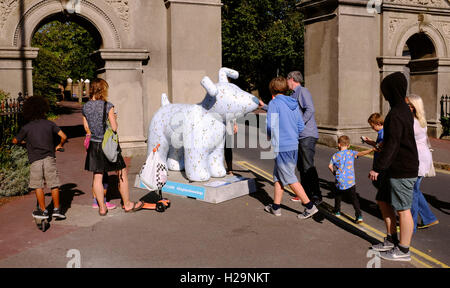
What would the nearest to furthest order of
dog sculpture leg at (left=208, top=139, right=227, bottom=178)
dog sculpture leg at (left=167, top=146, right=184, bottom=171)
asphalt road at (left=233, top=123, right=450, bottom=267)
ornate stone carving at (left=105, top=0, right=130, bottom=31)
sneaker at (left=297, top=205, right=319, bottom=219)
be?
1. asphalt road at (left=233, top=123, right=450, bottom=267)
2. sneaker at (left=297, top=205, right=319, bottom=219)
3. dog sculpture leg at (left=208, top=139, right=227, bottom=178)
4. dog sculpture leg at (left=167, top=146, right=184, bottom=171)
5. ornate stone carving at (left=105, top=0, right=130, bottom=31)

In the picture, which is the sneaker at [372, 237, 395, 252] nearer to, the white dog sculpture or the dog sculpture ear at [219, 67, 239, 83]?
the white dog sculpture

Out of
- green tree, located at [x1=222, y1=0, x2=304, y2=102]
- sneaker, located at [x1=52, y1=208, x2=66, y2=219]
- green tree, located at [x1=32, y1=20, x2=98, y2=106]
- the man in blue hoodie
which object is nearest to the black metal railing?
the man in blue hoodie

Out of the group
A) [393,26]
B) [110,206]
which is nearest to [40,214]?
[110,206]

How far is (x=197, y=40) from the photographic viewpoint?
12562mm

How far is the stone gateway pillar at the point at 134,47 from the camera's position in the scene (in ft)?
35.7

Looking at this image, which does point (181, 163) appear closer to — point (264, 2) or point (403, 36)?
point (403, 36)

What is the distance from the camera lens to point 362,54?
14141 mm

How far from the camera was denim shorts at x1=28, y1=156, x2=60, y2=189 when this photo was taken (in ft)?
17.8

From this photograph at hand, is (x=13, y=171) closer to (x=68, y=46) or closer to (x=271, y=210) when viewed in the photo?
(x=271, y=210)

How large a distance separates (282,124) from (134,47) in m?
7.72

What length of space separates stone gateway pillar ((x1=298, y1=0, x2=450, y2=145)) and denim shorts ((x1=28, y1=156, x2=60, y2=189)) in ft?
33.6

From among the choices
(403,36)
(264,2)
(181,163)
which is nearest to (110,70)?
(181,163)

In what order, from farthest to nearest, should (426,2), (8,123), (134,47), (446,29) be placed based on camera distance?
1. (446,29)
2. (426,2)
3. (134,47)
4. (8,123)

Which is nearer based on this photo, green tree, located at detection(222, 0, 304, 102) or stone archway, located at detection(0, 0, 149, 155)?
stone archway, located at detection(0, 0, 149, 155)
